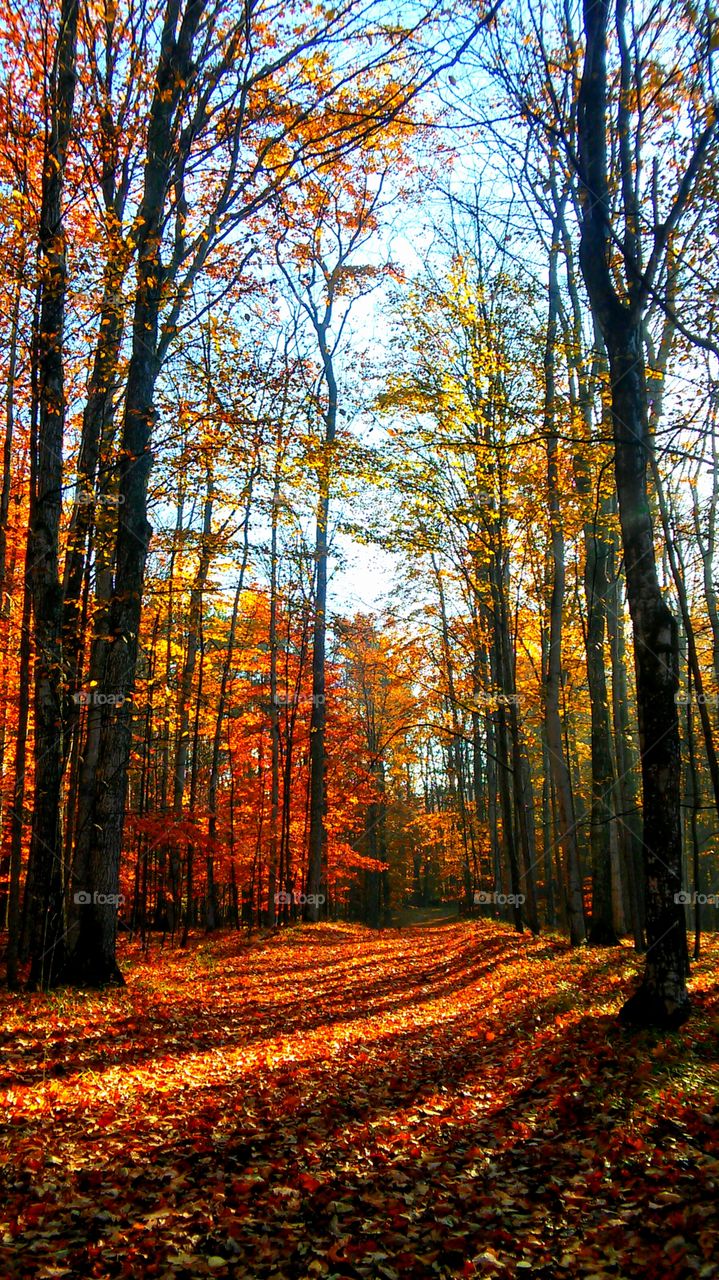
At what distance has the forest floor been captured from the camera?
317 centimetres

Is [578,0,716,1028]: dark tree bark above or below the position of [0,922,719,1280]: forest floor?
above

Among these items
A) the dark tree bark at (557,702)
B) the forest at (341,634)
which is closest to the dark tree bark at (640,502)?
the forest at (341,634)

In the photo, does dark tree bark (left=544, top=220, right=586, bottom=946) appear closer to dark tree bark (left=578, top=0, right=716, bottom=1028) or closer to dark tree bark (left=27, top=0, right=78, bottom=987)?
dark tree bark (left=578, top=0, right=716, bottom=1028)

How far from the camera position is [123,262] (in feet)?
23.6

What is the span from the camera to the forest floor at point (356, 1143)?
10.4 ft

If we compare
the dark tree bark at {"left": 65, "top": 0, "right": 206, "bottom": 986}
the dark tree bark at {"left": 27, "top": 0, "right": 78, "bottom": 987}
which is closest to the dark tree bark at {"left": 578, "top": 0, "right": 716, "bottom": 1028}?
the dark tree bark at {"left": 65, "top": 0, "right": 206, "bottom": 986}

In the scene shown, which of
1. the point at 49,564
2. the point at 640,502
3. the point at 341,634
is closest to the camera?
the point at 640,502

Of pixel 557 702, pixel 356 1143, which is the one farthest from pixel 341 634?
pixel 356 1143

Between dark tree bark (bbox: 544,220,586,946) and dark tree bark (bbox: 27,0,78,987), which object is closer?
dark tree bark (bbox: 27,0,78,987)

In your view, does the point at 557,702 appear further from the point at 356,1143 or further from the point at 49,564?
the point at 356,1143

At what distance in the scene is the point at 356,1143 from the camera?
4398 mm

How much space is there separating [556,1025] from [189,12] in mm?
12386

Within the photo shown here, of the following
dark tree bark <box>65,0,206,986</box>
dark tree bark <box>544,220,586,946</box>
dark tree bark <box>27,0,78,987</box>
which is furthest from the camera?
dark tree bark <box>544,220,586,946</box>

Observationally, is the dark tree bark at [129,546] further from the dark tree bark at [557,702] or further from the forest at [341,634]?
the dark tree bark at [557,702]
